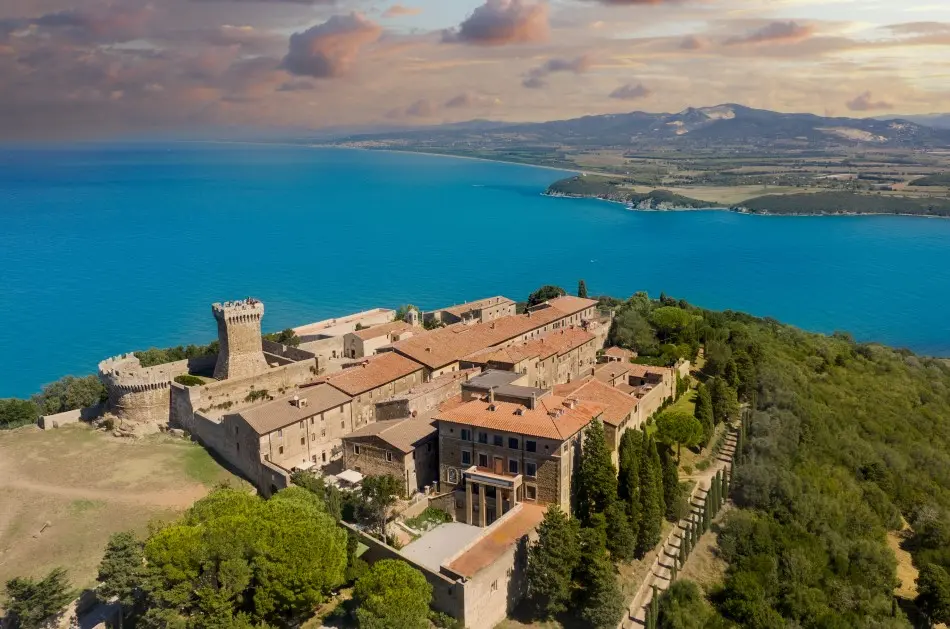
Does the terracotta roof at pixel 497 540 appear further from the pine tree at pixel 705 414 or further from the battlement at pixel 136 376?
the battlement at pixel 136 376

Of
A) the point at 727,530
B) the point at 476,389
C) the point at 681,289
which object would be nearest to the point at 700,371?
the point at 727,530

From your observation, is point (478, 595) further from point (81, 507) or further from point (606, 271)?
point (606, 271)

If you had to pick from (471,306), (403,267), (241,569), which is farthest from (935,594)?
(403,267)

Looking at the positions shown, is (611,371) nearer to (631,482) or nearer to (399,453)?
(631,482)

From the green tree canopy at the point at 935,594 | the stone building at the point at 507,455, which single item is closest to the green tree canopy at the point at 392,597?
the stone building at the point at 507,455

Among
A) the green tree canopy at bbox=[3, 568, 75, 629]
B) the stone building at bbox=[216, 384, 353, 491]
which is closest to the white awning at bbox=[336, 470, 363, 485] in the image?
the stone building at bbox=[216, 384, 353, 491]

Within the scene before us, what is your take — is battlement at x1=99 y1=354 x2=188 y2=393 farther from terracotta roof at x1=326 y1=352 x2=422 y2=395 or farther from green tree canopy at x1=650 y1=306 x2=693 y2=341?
green tree canopy at x1=650 y1=306 x2=693 y2=341
